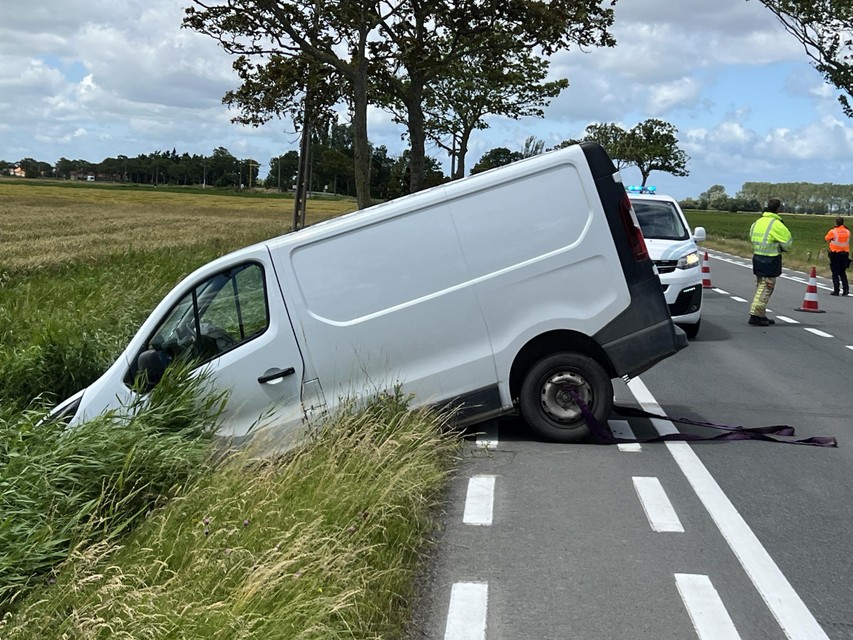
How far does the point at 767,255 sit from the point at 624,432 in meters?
8.47

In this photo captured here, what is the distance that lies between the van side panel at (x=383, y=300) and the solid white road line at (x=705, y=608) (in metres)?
3.05

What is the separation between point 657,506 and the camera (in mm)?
6395

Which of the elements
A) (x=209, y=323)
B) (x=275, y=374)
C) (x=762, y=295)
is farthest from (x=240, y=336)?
(x=762, y=295)

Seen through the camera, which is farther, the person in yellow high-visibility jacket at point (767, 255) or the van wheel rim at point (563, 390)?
the person in yellow high-visibility jacket at point (767, 255)

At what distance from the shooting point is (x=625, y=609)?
4.73 metres

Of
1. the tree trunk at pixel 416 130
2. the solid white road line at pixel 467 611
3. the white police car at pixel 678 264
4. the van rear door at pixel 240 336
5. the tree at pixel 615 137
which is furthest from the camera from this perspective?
the tree at pixel 615 137

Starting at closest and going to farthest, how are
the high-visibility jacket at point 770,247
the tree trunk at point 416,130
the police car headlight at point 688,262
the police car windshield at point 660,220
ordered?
the police car headlight at point 688,262 < the police car windshield at point 660,220 < the high-visibility jacket at point 770,247 < the tree trunk at point 416,130

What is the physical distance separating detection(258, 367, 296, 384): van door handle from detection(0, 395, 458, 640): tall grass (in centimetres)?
96

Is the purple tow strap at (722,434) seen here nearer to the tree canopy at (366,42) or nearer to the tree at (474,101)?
the tree canopy at (366,42)

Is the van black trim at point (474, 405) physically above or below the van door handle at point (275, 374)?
below

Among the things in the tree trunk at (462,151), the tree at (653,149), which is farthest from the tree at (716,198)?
the tree trunk at (462,151)

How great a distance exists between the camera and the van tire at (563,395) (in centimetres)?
799

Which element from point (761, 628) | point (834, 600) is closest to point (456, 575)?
point (761, 628)

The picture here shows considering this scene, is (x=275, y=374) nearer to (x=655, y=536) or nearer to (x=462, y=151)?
(x=655, y=536)
